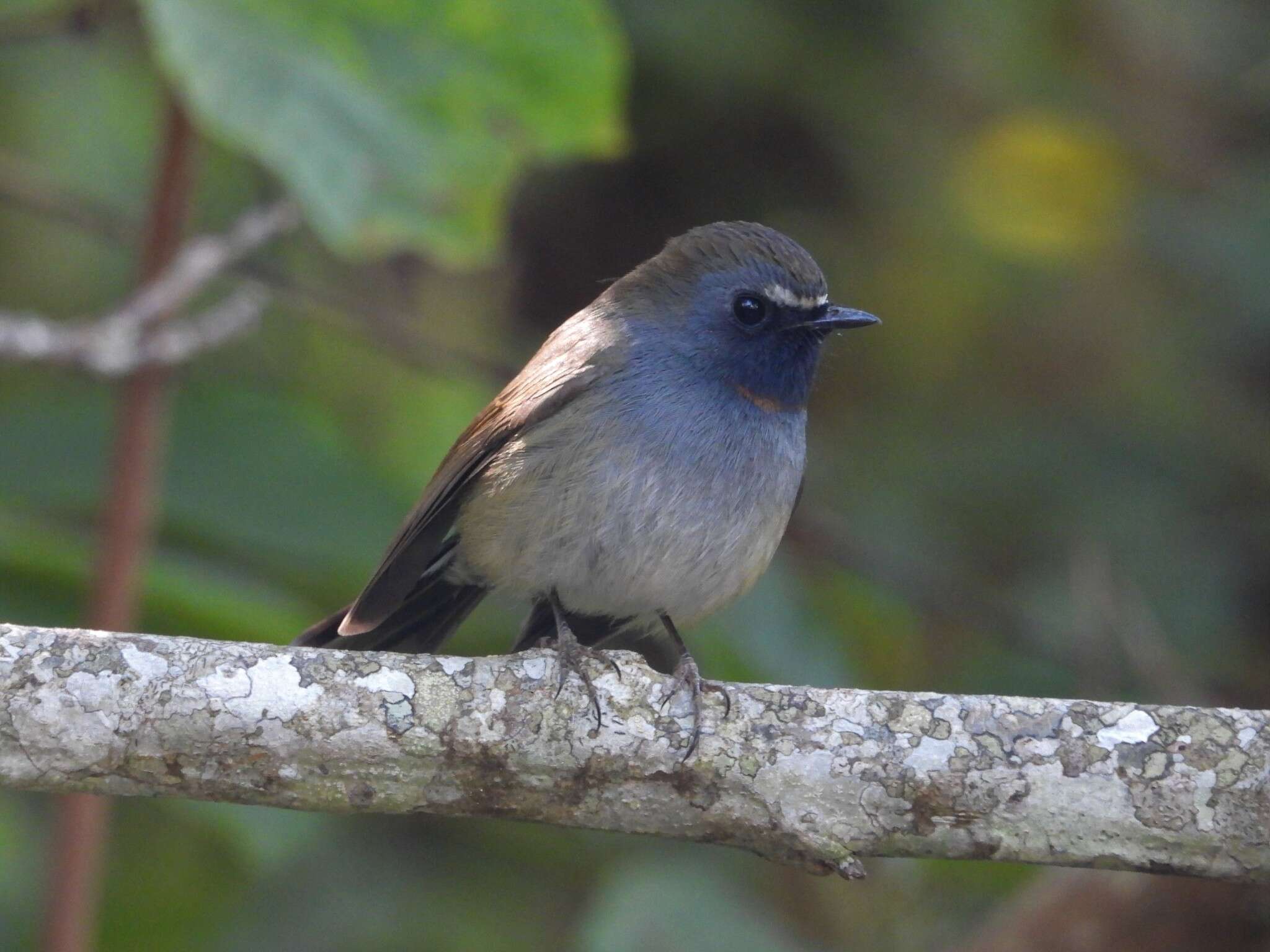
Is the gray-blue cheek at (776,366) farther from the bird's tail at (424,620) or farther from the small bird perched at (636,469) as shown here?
the bird's tail at (424,620)

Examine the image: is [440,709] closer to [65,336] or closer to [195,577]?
[195,577]

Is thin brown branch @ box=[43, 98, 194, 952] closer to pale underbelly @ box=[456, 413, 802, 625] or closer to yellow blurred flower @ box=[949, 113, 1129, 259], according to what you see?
pale underbelly @ box=[456, 413, 802, 625]

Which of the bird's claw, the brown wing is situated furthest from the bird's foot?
the brown wing

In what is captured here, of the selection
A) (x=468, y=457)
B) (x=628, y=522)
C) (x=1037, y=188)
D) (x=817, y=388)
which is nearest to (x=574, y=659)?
(x=628, y=522)

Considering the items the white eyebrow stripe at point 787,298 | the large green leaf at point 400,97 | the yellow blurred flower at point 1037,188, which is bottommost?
the white eyebrow stripe at point 787,298

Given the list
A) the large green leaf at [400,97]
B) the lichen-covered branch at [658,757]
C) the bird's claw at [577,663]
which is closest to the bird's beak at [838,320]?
the large green leaf at [400,97]

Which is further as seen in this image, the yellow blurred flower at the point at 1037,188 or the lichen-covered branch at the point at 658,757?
the yellow blurred flower at the point at 1037,188
